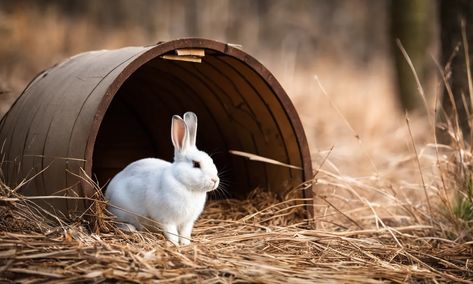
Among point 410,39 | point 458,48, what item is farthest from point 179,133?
point 410,39

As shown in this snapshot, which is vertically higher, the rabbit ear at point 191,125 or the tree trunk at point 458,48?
the tree trunk at point 458,48

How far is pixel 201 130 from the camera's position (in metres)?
5.80

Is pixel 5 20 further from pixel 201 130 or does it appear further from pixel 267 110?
pixel 267 110

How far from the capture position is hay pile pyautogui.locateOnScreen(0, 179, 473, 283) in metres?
3.34

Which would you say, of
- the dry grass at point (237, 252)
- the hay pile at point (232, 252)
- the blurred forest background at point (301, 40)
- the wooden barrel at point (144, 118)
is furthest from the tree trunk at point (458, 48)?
the wooden barrel at point (144, 118)

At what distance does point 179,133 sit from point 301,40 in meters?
11.4

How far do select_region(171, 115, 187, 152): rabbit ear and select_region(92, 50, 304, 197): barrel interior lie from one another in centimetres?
61

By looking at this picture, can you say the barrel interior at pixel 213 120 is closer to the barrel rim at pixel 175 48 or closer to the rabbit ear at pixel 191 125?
the barrel rim at pixel 175 48

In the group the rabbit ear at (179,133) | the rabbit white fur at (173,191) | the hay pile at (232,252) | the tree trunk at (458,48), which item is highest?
the tree trunk at (458,48)

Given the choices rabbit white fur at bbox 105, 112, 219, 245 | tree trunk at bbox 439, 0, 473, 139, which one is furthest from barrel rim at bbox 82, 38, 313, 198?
tree trunk at bbox 439, 0, 473, 139

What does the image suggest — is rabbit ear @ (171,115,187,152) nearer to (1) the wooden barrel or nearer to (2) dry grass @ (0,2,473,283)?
(1) the wooden barrel

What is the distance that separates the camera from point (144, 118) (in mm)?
6188

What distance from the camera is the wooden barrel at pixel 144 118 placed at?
4137 mm

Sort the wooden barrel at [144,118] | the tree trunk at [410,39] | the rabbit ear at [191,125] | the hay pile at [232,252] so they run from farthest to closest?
1. the tree trunk at [410,39]
2. the rabbit ear at [191,125]
3. the wooden barrel at [144,118]
4. the hay pile at [232,252]
